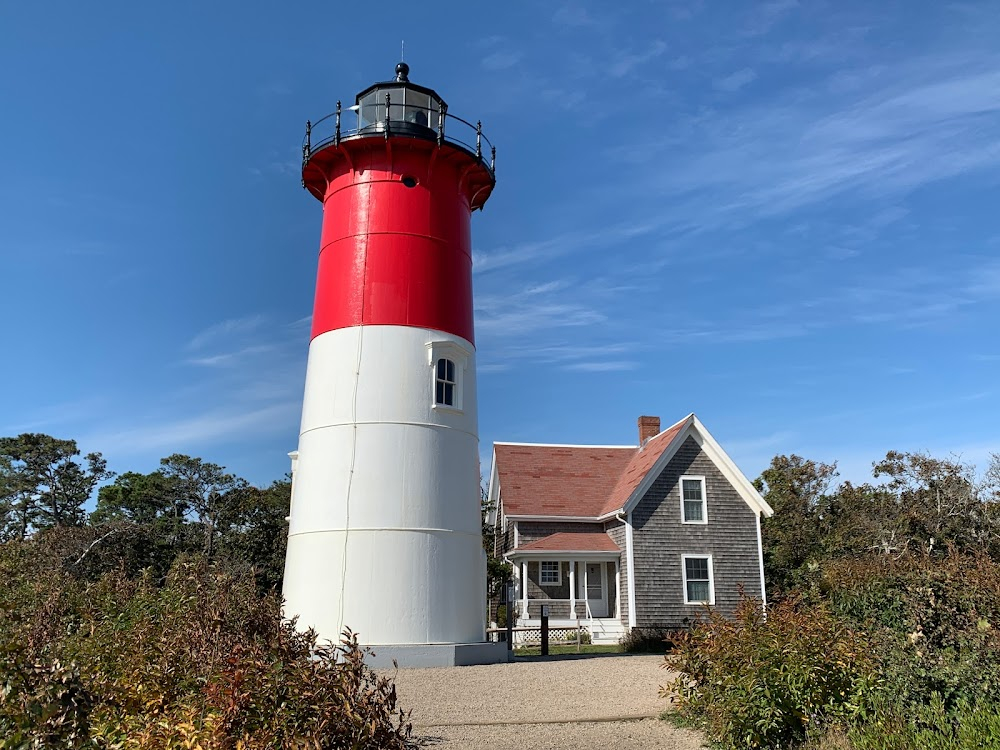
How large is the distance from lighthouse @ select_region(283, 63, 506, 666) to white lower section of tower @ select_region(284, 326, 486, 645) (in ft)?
0.08

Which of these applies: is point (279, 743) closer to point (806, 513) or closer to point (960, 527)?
point (960, 527)

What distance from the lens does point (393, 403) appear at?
15648 millimetres

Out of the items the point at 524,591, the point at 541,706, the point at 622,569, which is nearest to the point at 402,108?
the point at 541,706

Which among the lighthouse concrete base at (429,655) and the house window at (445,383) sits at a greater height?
the house window at (445,383)

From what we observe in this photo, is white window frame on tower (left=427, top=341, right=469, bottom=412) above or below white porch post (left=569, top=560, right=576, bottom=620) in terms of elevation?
above

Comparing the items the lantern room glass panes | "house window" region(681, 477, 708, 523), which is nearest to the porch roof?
"house window" region(681, 477, 708, 523)

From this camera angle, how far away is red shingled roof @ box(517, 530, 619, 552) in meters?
23.6

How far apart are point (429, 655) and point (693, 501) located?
11.6 metres

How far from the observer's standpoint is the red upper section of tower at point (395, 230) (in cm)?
1625

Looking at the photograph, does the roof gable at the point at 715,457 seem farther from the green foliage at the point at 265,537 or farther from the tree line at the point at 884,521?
the green foliage at the point at 265,537

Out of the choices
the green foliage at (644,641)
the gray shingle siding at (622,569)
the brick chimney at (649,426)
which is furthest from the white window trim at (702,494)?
the brick chimney at (649,426)

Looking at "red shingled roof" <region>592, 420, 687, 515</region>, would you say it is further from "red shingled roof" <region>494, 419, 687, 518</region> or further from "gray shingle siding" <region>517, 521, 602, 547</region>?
"gray shingle siding" <region>517, 521, 602, 547</region>

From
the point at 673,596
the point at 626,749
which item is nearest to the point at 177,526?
the point at 673,596

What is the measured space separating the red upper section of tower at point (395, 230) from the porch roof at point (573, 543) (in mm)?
8902
